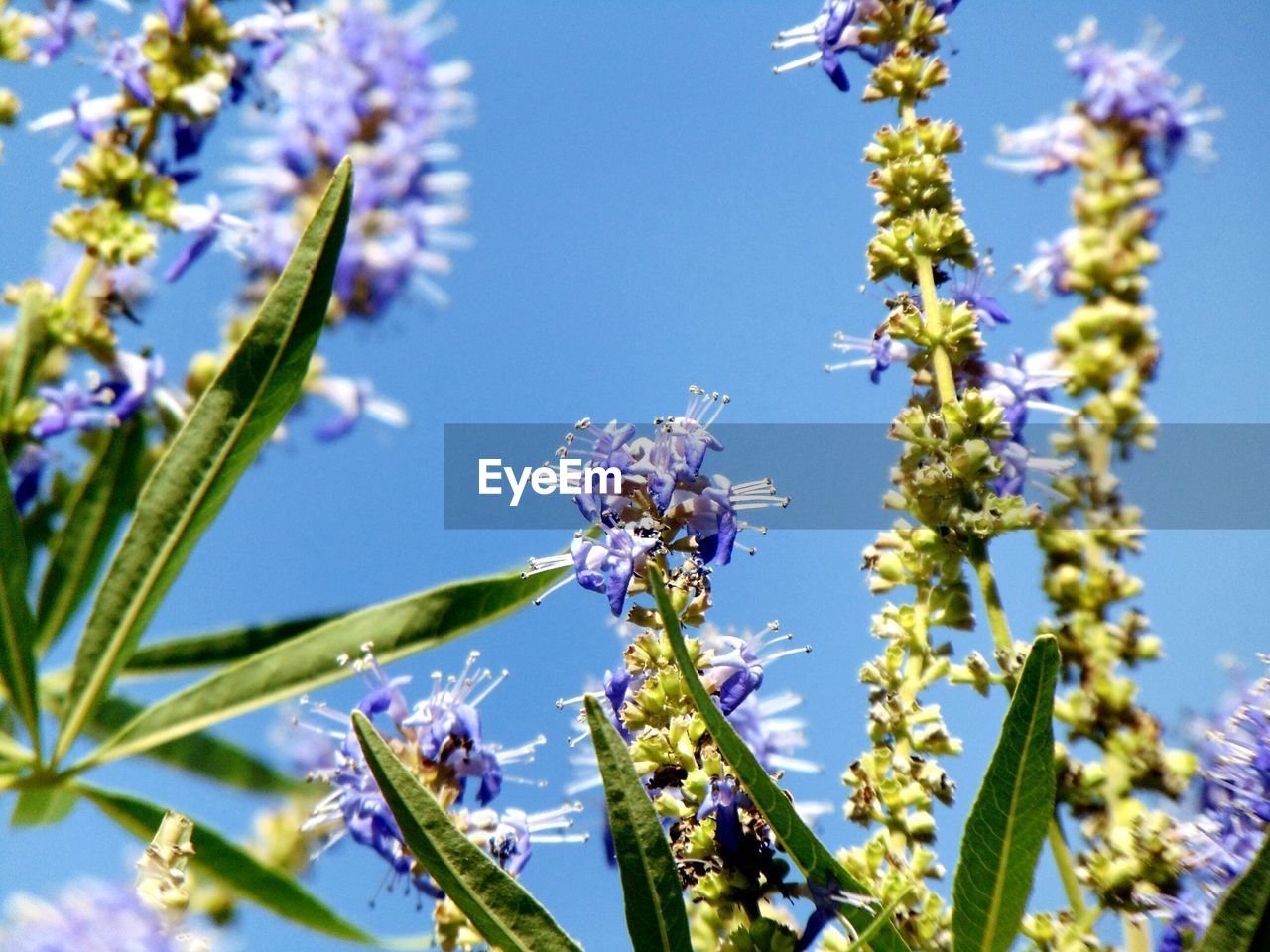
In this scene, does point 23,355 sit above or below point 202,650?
above

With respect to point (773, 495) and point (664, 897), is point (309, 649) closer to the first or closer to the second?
point (773, 495)

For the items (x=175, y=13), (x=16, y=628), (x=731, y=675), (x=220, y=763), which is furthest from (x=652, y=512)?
(x=220, y=763)

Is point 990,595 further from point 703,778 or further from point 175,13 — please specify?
point 175,13

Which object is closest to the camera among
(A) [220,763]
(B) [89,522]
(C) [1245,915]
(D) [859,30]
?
(C) [1245,915]

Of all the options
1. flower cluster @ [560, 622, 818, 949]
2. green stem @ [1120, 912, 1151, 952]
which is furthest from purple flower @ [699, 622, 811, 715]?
green stem @ [1120, 912, 1151, 952]

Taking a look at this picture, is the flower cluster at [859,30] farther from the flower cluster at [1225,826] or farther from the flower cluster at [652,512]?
the flower cluster at [1225,826]

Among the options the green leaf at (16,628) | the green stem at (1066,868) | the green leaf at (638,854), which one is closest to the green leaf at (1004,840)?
the green stem at (1066,868)
